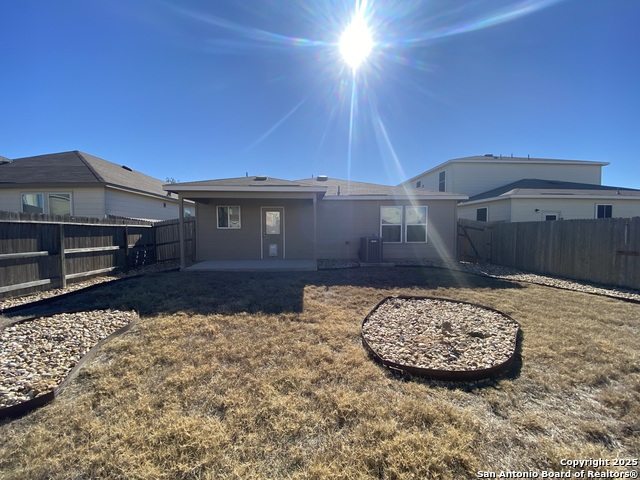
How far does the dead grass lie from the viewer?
5.89 ft

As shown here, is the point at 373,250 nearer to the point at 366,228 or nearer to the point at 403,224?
the point at 366,228

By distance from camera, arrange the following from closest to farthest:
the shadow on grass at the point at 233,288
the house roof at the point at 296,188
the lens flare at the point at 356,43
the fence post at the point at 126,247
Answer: the shadow on grass at the point at 233,288, the lens flare at the point at 356,43, the house roof at the point at 296,188, the fence post at the point at 126,247

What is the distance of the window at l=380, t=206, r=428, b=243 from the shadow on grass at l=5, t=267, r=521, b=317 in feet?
6.89

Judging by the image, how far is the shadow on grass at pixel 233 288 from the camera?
16.6ft

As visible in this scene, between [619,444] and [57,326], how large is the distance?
6.38m

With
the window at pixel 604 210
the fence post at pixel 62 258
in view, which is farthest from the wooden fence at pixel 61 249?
the window at pixel 604 210

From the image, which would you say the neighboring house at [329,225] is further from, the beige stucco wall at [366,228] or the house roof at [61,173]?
the house roof at [61,173]

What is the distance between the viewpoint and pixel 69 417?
2234mm

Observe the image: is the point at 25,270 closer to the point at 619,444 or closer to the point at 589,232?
the point at 619,444

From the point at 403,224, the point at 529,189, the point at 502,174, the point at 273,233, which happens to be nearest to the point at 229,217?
the point at 273,233

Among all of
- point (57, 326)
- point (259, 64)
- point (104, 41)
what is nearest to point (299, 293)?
point (57, 326)

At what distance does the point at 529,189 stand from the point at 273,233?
13.1m

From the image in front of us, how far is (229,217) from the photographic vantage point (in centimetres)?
1068

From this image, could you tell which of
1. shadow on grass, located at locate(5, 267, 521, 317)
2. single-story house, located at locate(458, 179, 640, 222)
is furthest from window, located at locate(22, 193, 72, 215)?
single-story house, located at locate(458, 179, 640, 222)
